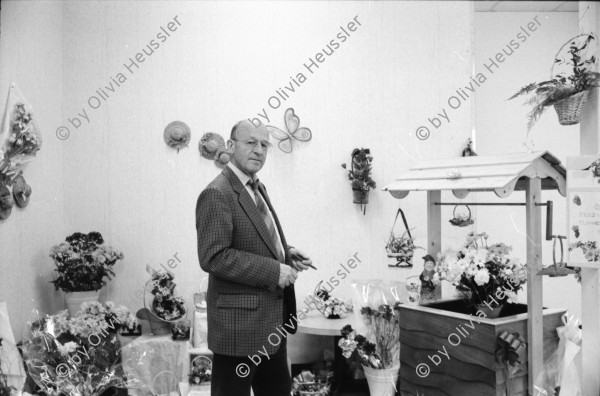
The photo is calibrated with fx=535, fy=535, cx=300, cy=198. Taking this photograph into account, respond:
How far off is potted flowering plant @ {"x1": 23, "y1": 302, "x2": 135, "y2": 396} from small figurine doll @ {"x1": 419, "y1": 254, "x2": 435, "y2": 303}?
1.96 meters

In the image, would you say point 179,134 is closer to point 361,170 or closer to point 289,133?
point 289,133

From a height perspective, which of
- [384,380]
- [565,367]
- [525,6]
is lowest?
[384,380]

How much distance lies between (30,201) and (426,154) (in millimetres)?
3309

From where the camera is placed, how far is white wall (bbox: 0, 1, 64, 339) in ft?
12.1

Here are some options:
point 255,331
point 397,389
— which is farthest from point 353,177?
point 255,331

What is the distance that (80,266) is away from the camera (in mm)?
3982

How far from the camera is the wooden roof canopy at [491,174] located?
257 cm

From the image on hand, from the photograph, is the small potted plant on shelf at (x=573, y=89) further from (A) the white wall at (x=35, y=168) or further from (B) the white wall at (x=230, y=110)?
(A) the white wall at (x=35, y=168)

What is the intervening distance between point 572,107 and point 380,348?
1.88 meters

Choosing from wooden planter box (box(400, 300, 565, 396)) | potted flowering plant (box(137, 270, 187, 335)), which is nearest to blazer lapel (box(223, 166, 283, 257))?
wooden planter box (box(400, 300, 565, 396))

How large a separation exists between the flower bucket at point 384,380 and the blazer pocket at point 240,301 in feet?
5.06

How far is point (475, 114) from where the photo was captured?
5.05 meters

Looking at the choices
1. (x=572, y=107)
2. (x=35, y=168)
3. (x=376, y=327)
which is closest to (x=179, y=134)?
(x=35, y=168)

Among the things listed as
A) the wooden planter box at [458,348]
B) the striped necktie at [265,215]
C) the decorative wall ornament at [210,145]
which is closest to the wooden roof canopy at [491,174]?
the wooden planter box at [458,348]
